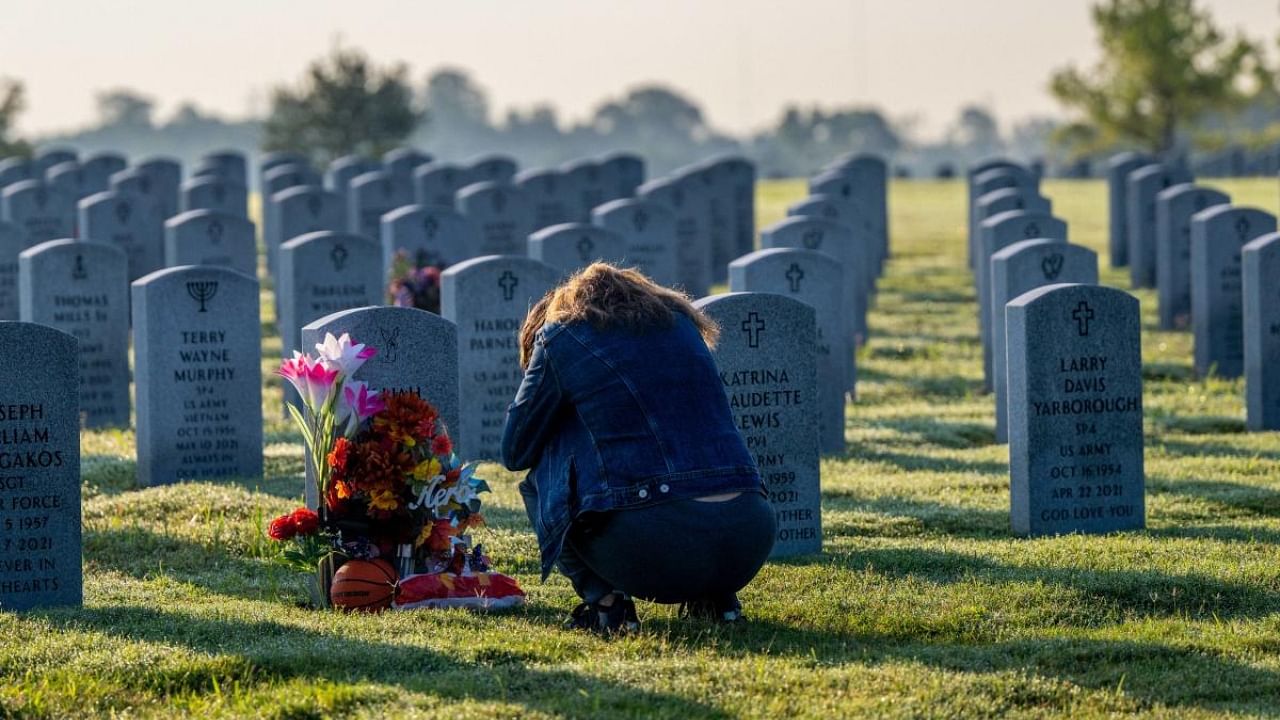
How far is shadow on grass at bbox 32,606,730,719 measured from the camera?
6887mm

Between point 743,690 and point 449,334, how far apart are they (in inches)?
126

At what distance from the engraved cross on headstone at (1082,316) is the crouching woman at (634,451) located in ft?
9.98

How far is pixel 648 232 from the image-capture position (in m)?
19.9

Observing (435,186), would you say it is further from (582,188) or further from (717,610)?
(717,610)

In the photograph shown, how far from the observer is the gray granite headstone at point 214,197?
26531 mm

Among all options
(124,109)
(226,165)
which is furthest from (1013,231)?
(124,109)

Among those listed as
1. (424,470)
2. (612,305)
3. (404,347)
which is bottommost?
(424,470)

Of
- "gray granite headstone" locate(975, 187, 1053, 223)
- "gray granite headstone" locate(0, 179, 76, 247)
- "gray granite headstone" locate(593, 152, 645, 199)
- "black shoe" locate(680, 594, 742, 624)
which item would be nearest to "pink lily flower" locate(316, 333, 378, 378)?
"black shoe" locate(680, 594, 742, 624)

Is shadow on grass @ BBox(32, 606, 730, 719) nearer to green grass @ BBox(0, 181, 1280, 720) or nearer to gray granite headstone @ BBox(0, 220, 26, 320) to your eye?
green grass @ BBox(0, 181, 1280, 720)

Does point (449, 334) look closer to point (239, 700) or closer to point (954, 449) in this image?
point (239, 700)

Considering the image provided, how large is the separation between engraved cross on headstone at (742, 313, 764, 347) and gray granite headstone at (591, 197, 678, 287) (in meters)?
9.93

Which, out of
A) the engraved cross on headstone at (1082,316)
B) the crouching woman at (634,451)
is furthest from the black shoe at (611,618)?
the engraved cross on headstone at (1082,316)

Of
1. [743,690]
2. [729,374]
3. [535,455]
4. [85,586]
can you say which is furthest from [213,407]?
[743,690]

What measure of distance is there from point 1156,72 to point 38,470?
46.3 m
